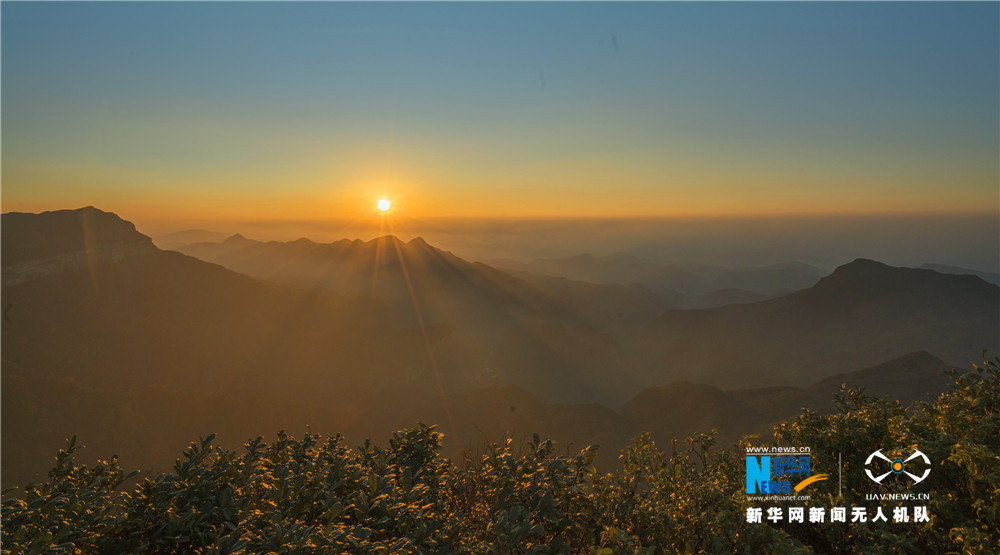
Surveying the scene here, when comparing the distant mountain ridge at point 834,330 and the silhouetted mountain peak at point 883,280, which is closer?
the distant mountain ridge at point 834,330

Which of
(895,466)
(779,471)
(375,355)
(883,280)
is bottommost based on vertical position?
(375,355)

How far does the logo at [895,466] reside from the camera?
5.71 metres

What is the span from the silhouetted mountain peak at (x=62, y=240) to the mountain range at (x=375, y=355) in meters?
0.26

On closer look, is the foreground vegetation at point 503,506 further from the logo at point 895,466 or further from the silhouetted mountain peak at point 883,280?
the silhouetted mountain peak at point 883,280

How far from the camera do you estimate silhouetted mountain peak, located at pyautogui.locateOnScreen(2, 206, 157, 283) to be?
59625 mm

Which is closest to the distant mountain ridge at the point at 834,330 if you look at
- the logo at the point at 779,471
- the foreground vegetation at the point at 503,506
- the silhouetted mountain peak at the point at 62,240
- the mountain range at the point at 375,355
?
the mountain range at the point at 375,355

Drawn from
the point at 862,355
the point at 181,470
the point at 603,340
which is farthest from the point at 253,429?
the point at 862,355

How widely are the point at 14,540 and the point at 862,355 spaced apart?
114 meters

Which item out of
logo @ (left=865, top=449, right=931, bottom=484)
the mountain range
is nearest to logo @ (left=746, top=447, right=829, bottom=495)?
logo @ (left=865, top=449, right=931, bottom=484)

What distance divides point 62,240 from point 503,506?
87.5m

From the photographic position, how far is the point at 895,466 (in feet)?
20.0

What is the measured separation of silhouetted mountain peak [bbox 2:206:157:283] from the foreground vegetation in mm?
77284

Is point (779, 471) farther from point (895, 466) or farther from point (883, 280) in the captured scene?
point (883, 280)

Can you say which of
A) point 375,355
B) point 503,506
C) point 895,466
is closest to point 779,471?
point 895,466
